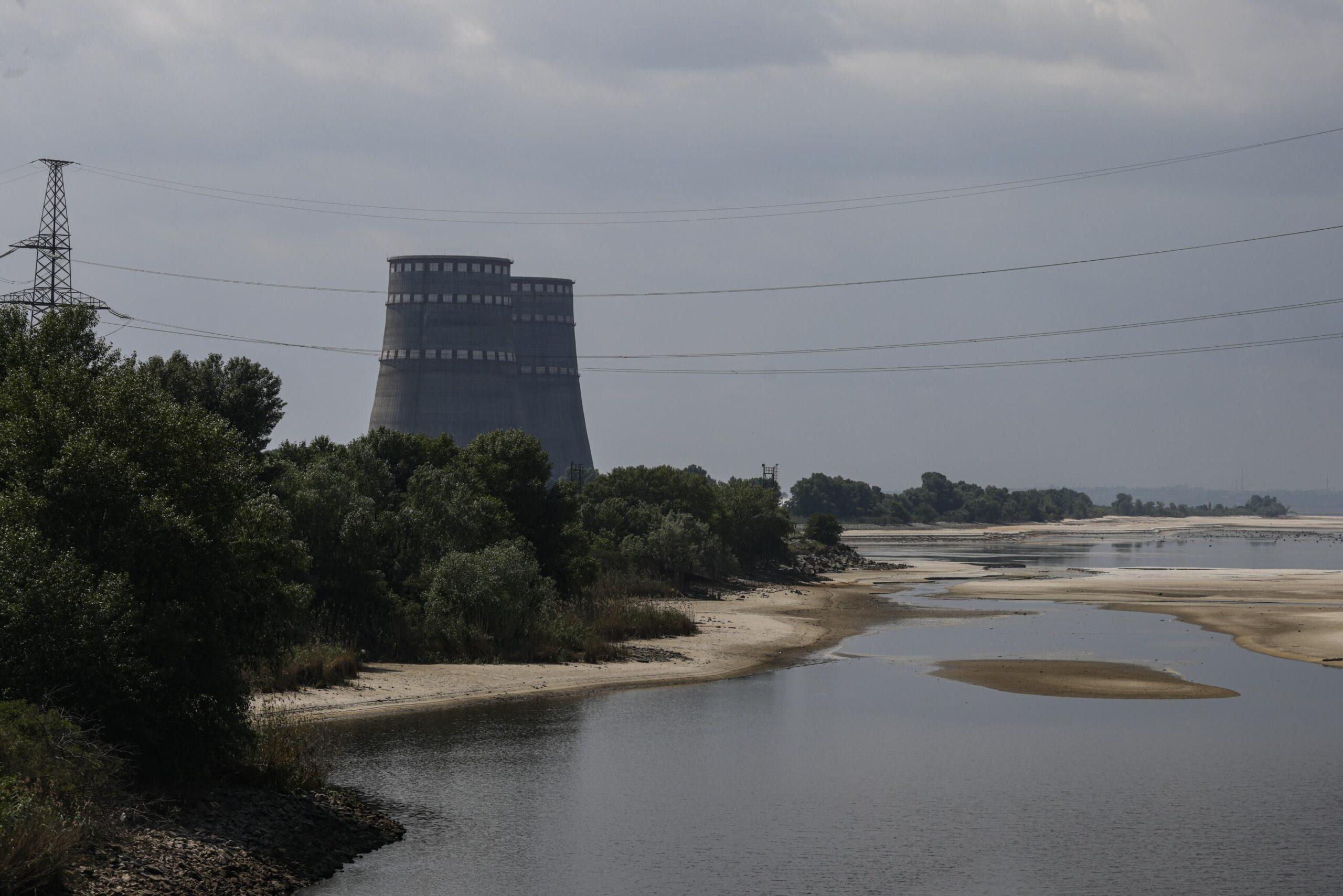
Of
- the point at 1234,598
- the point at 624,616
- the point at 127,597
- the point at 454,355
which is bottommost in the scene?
the point at 1234,598

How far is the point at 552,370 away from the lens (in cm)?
→ 13562

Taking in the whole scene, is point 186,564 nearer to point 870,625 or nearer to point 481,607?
point 481,607

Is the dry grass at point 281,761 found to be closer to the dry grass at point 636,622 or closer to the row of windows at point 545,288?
the dry grass at point 636,622

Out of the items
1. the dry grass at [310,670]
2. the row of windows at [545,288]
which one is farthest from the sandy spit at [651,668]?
the row of windows at [545,288]

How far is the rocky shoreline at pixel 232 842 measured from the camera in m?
18.5

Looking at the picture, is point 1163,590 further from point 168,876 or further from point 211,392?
point 168,876

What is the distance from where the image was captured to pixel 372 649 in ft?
138

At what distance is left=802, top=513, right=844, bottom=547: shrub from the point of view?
123938 mm

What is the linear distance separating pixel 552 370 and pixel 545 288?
10177mm

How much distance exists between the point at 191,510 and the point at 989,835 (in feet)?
52.0

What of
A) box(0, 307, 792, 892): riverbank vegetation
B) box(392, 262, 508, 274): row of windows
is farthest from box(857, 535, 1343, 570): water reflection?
box(0, 307, 792, 892): riverbank vegetation

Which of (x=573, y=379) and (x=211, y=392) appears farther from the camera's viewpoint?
(x=573, y=379)

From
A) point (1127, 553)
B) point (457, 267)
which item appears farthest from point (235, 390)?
point (1127, 553)

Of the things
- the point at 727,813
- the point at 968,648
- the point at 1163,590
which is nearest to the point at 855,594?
the point at 1163,590
